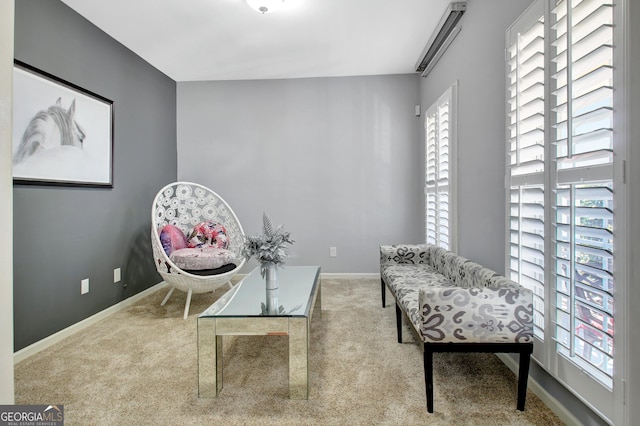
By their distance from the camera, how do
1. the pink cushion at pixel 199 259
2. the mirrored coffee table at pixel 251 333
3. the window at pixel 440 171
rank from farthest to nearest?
the pink cushion at pixel 199 259 < the window at pixel 440 171 < the mirrored coffee table at pixel 251 333

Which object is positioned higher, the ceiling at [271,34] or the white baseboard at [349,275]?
the ceiling at [271,34]

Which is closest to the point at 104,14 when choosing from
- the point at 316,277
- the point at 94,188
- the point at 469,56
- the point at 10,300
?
the point at 94,188

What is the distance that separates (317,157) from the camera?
164 inches

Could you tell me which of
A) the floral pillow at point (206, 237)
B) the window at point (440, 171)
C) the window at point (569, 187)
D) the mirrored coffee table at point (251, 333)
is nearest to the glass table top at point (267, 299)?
the mirrored coffee table at point (251, 333)

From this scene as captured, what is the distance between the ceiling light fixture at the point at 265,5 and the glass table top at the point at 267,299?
85.1 inches

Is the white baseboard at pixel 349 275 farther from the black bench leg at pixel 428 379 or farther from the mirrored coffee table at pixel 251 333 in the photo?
the black bench leg at pixel 428 379

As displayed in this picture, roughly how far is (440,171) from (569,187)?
1.81m

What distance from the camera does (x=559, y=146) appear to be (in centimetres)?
142

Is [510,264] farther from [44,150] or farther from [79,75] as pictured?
[79,75]

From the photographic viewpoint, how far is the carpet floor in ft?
5.01

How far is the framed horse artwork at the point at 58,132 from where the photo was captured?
2199mm

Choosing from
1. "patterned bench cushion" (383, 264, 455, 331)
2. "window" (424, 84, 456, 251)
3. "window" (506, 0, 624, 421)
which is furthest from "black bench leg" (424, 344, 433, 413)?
"window" (424, 84, 456, 251)

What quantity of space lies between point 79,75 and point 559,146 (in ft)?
11.3

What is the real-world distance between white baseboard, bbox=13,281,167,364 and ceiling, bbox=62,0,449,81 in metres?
2.58
